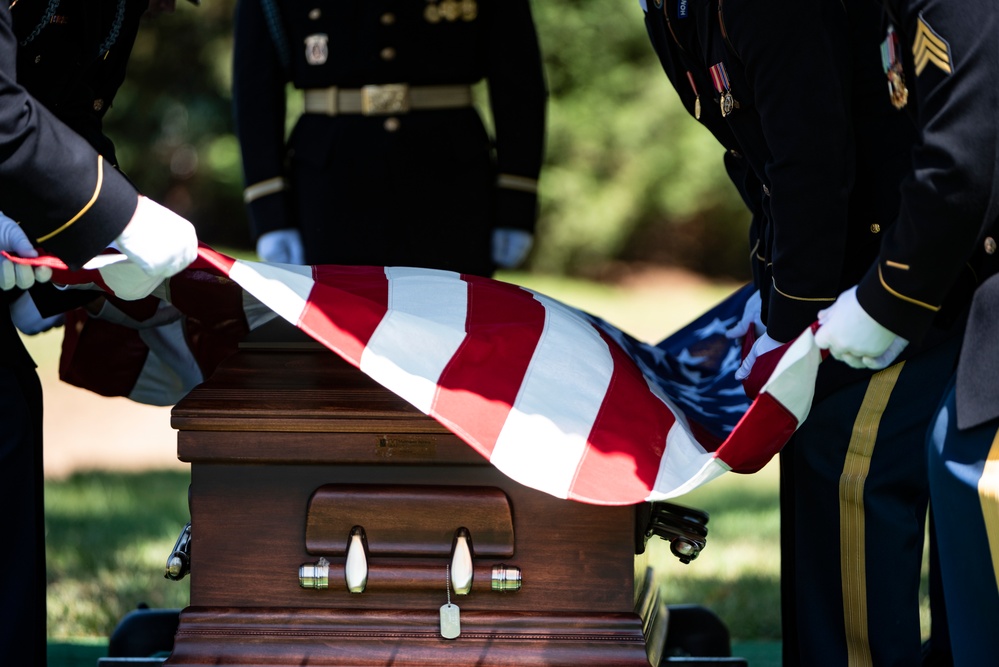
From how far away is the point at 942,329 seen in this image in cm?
169

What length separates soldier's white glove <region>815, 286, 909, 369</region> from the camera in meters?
1.49

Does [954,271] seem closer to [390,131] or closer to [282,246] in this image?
[390,131]

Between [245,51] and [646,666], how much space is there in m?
1.93

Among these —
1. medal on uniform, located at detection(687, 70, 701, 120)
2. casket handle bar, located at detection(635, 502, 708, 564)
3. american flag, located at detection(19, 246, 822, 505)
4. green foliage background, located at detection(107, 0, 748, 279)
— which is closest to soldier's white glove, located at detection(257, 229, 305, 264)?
american flag, located at detection(19, 246, 822, 505)

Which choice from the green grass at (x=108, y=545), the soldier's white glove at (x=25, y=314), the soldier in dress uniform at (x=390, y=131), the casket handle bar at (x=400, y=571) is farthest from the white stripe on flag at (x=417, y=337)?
the green grass at (x=108, y=545)

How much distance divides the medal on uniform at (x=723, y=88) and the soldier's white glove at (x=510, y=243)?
1.16 meters

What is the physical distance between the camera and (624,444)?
5.53 ft

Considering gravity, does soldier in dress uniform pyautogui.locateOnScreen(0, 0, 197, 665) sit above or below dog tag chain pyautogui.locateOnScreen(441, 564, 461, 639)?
above

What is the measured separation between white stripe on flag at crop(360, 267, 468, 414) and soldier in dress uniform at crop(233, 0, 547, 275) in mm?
1035

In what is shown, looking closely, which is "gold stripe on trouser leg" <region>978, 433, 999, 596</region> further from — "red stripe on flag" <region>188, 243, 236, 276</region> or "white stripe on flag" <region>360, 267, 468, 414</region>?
"red stripe on flag" <region>188, 243, 236, 276</region>

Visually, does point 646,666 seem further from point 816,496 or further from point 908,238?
point 908,238

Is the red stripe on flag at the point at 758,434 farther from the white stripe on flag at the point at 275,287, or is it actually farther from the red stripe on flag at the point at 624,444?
the white stripe on flag at the point at 275,287

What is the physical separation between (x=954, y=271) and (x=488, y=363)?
0.63 m

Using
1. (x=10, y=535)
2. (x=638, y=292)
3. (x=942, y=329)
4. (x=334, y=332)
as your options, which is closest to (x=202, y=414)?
(x=334, y=332)
